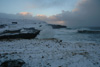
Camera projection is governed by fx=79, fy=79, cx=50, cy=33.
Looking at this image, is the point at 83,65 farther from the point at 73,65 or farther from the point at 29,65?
the point at 29,65

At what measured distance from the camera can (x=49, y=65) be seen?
14.0ft

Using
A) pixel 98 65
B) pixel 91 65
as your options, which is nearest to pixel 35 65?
pixel 91 65

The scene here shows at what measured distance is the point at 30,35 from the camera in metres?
16.1

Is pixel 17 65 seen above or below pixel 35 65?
above

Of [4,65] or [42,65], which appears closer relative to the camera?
[4,65]

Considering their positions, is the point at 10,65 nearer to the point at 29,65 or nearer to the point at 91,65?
the point at 29,65

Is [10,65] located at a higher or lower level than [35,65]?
higher

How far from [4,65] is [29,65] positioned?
1.20 metres

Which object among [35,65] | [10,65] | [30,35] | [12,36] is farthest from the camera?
[30,35]

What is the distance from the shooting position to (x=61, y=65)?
429 cm

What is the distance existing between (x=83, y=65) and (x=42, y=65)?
7.39 feet

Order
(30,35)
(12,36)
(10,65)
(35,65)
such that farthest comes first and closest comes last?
(30,35) < (12,36) < (35,65) < (10,65)

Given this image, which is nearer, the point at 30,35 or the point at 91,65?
the point at 91,65

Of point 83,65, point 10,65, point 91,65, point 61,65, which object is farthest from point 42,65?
point 91,65
